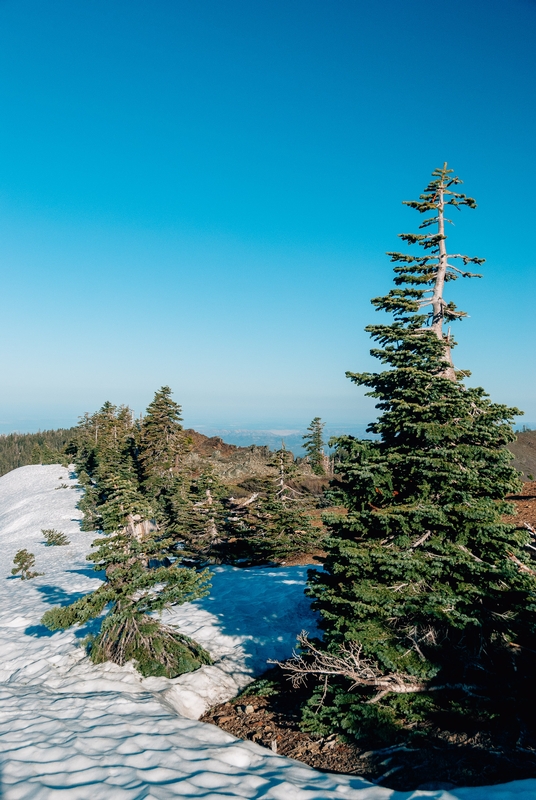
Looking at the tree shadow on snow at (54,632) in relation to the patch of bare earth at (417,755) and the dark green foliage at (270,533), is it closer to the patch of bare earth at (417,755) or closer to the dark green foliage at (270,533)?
the patch of bare earth at (417,755)

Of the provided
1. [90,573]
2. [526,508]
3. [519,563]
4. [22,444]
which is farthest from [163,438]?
[22,444]

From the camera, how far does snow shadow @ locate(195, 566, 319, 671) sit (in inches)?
496

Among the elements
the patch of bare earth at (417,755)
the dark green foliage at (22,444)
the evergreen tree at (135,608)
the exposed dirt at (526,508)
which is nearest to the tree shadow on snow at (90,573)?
the evergreen tree at (135,608)

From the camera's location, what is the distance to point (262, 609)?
15.2 m

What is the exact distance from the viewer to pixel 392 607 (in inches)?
286

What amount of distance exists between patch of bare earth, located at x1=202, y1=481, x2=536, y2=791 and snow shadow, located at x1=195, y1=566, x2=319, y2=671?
390 centimetres

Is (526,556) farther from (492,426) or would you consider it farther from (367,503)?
(367,503)

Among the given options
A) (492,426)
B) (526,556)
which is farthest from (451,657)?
(492,426)

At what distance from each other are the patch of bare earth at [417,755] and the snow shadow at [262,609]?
390cm

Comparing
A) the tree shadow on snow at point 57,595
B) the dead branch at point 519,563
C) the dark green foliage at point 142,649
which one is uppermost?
the dead branch at point 519,563

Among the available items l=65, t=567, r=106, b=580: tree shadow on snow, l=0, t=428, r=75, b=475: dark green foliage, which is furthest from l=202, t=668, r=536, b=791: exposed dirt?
l=0, t=428, r=75, b=475: dark green foliage

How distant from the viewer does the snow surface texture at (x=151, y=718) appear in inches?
218

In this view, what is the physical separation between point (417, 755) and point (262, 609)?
374 inches

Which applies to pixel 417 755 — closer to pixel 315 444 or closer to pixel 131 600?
pixel 131 600
